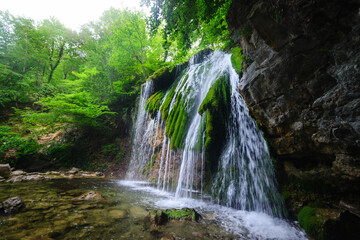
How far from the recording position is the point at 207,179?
4.76m

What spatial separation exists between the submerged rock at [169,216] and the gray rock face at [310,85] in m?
2.39

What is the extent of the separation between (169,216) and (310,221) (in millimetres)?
2500

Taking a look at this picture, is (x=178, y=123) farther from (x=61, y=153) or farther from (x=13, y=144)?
(x=13, y=144)

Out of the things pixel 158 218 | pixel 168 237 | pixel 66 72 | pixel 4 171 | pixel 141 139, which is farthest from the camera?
pixel 66 72

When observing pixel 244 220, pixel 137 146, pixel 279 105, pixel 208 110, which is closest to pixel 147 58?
pixel 137 146

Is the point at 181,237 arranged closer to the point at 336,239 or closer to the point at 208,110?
the point at 336,239

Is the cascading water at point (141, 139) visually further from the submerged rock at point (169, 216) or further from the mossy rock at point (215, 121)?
the submerged rock at point (169, 216)

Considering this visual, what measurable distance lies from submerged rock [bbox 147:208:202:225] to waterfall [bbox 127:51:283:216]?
1579 millimetres

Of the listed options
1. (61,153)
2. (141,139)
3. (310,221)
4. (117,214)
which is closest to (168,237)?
(117,214)

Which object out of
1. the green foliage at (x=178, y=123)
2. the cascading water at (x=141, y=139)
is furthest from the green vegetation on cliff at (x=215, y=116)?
the cascading water at (x=141, y=139)

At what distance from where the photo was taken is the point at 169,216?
273 cm

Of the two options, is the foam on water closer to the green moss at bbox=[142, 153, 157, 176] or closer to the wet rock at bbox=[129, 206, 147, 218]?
the wet rock at bbox=[129, 206, 147, 218]

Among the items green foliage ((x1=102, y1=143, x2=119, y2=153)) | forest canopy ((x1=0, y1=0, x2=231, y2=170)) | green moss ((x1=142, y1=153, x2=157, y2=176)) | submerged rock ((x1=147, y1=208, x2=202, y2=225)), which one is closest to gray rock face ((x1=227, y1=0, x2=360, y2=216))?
submerged rock ((x1=147, y1=208, x2=202, y2=225))

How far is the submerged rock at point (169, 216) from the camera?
247 centimetres
